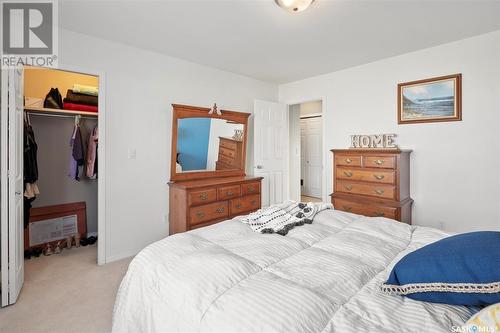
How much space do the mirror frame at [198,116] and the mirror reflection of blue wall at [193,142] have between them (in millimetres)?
71

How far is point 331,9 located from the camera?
2295mm

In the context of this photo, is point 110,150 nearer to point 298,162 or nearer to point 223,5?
point 223,5

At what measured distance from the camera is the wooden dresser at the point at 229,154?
3.94 metres

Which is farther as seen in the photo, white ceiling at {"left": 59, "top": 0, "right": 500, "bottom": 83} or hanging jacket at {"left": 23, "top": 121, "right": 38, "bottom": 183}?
hanging jacket at {"left": 23, "top": 121, "right": 38, "bottom": 183}

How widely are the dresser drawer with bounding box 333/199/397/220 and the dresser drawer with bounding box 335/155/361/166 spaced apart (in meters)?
0.51


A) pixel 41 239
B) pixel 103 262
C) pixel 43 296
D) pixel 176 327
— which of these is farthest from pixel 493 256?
pixel 41 239

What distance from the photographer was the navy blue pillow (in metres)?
0.83

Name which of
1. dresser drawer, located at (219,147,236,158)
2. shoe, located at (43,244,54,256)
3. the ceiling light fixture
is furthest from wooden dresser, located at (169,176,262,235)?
the ceiling light fixture

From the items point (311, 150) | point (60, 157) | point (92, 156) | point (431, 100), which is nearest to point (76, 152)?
point (92, 156)

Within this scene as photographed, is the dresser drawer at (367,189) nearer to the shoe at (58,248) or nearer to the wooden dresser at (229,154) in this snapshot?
the wooden dresser at (229,154)

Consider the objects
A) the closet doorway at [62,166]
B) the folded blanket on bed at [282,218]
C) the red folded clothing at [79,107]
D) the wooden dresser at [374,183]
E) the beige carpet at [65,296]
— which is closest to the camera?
the folded blanket on bed at [282,218]

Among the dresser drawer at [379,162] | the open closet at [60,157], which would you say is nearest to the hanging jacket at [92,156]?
the open closet at [60,157]

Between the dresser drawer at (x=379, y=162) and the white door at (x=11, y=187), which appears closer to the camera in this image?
the white door at (x=11, y=187)

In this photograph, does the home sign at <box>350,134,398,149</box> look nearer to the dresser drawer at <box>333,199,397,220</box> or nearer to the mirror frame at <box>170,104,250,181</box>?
the dresser drawer at <box>333,199,397,220</box>
